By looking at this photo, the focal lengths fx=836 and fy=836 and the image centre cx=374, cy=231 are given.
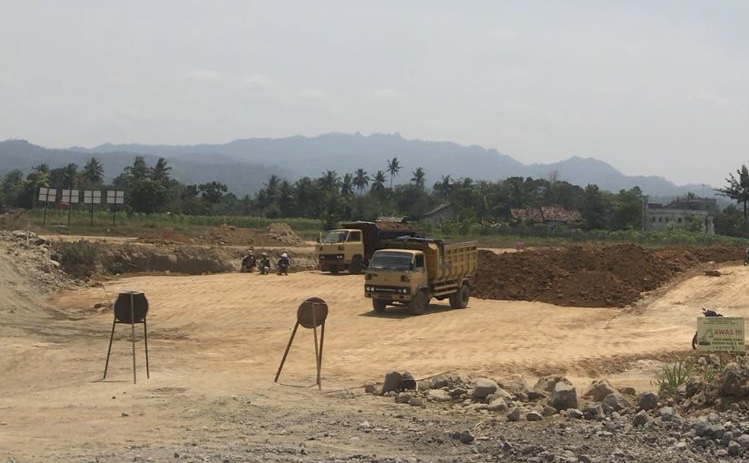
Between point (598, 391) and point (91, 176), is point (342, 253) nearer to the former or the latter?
point (598, 391)

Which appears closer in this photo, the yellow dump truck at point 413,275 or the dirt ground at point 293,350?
the dirt ground at point 293,350

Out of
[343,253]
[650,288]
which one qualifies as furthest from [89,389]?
[343,253]

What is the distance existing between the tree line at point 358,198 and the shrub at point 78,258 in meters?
37.5

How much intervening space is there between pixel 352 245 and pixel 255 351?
19.7 meters

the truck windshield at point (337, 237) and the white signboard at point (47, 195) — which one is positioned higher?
the white signboard at point (47, 195)

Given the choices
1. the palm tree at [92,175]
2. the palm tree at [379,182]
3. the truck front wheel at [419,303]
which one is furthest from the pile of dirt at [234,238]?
the palm tree at [379,182]

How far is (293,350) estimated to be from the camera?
60.1 feet

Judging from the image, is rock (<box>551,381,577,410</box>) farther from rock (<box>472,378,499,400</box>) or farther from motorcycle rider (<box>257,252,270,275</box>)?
motorcycle rider (<box>257,252,270,275</box>)

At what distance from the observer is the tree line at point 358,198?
292 ft

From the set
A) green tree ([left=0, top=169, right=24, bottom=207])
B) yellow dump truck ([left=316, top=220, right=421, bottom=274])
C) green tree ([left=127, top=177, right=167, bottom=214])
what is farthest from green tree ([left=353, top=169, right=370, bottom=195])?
yellow dump truck ([left=316, top=220, right=421, bottom=274])

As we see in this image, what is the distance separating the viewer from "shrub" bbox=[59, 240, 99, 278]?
112 ft

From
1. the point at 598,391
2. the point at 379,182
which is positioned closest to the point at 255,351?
the point at 598,391

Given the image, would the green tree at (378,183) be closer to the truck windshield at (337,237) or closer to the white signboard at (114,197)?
the white signboard at (114,197)

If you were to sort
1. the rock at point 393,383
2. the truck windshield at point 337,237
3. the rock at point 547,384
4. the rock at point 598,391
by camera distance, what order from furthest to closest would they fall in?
the truck windshield at point 337,237 < the rock at point 393,383 < the rock at point 547,384 < the rock at point 598,391
